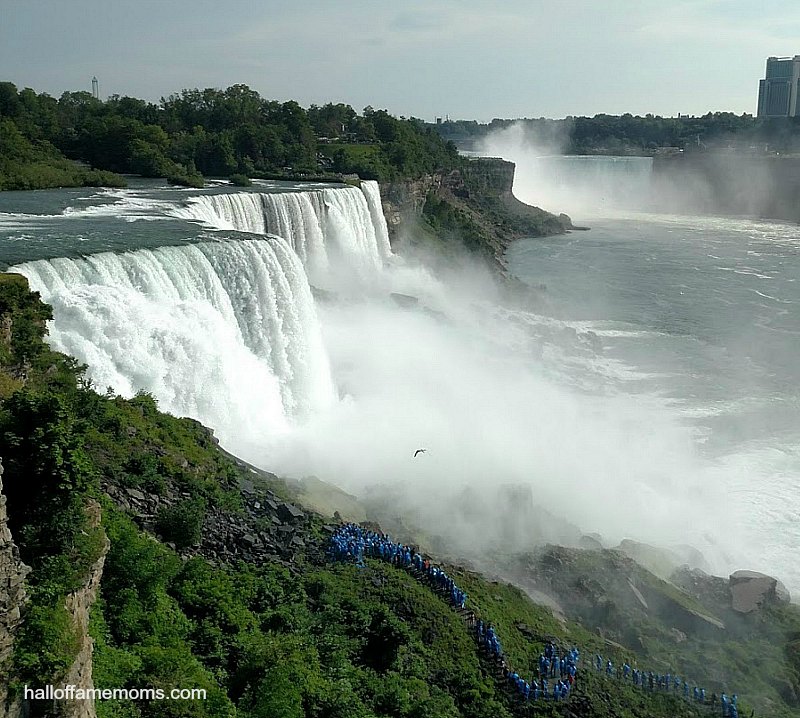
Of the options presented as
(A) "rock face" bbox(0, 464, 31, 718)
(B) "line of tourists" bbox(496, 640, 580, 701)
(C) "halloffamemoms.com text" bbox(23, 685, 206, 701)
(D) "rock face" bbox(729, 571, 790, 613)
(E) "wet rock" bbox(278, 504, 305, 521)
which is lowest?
(D) "rock face" bbox(729, 571, 790, 613)

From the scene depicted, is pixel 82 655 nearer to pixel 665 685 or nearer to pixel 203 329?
pixel 665 685

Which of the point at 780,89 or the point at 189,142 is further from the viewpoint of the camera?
the point at 780,89

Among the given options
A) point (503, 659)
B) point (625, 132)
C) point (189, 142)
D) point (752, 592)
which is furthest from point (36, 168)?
point (625, 132)

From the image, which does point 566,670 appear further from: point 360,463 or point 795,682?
point 360,463

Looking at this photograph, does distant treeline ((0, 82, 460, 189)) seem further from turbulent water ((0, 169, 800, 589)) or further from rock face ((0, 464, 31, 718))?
rock face ((0, 464, 31, 718))

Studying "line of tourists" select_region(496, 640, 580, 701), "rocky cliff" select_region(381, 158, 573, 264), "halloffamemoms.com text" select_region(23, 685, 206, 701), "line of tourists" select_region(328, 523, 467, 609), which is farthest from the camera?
"rocky cliff" select_region(381, 158, 573, 264)

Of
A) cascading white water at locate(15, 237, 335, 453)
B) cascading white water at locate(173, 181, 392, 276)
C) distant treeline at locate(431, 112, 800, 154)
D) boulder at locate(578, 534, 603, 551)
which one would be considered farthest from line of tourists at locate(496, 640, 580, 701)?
distant treeline at locate(431, 112, 800, 154)
